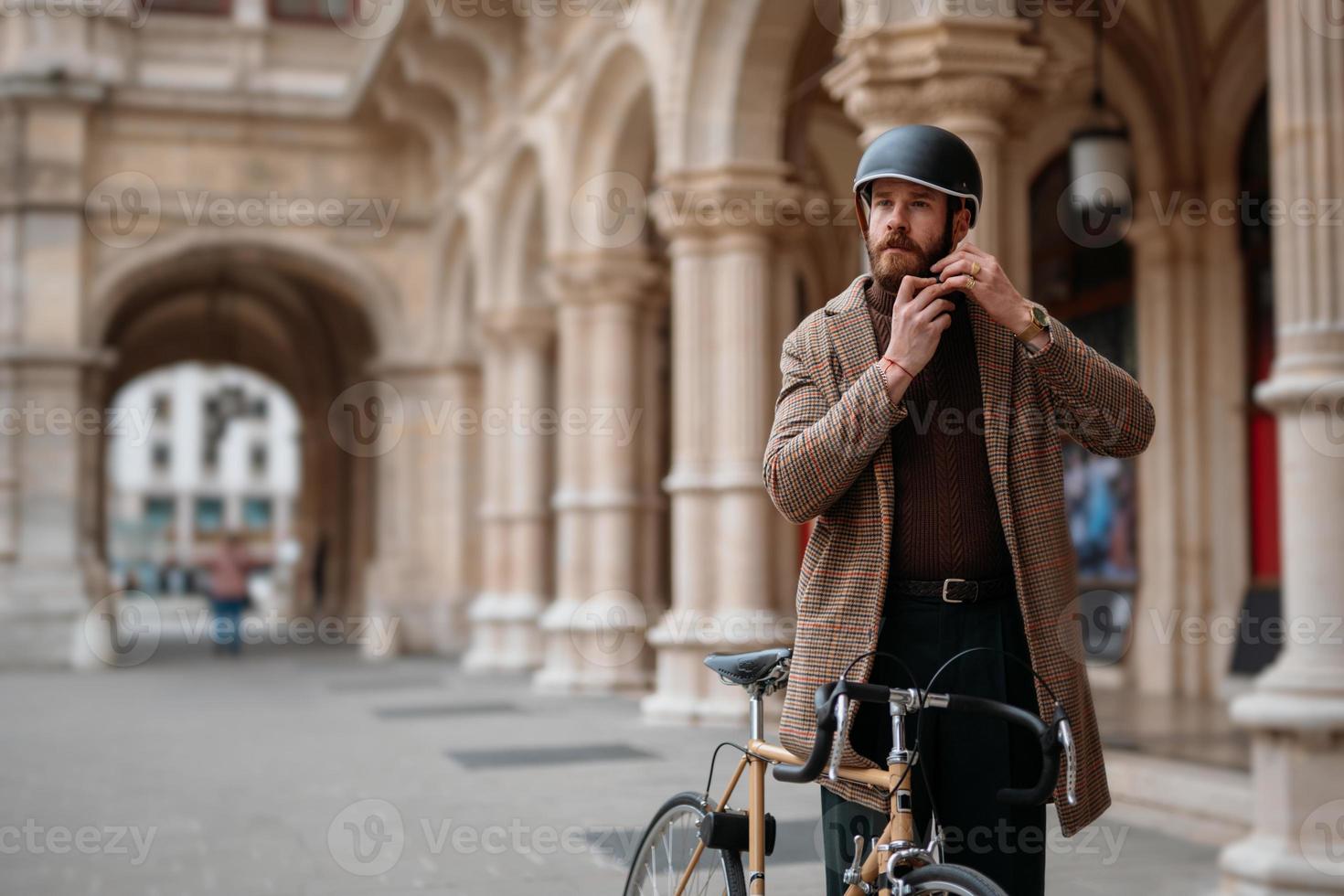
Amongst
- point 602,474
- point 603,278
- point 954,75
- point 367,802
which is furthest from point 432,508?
point 954,75

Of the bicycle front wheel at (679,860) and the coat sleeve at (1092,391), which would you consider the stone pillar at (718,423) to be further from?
the coat sleeve at (1092,391)

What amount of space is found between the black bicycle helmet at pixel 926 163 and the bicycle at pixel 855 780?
0.76m

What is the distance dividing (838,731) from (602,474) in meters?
11.5

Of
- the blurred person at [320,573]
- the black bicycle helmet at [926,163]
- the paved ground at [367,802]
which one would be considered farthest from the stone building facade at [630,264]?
the blurred person at [320,573]

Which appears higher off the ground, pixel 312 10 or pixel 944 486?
pixel 312 10

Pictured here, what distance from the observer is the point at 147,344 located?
33.1 m

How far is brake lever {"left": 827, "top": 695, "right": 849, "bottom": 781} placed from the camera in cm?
237

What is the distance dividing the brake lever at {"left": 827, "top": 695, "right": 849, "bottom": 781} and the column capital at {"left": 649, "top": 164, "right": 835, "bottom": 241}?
8.67m

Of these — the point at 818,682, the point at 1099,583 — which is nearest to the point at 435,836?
the point at 818,682

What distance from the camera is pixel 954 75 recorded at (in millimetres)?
7449

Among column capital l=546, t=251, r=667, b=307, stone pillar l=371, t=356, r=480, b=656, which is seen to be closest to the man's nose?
column capital l=546, t=251, r=667, b=307

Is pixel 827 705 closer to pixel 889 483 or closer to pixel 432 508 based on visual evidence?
pixel 889 483

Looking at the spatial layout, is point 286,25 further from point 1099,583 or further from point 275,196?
point 1099,583

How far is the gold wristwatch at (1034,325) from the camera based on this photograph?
2502 mm
